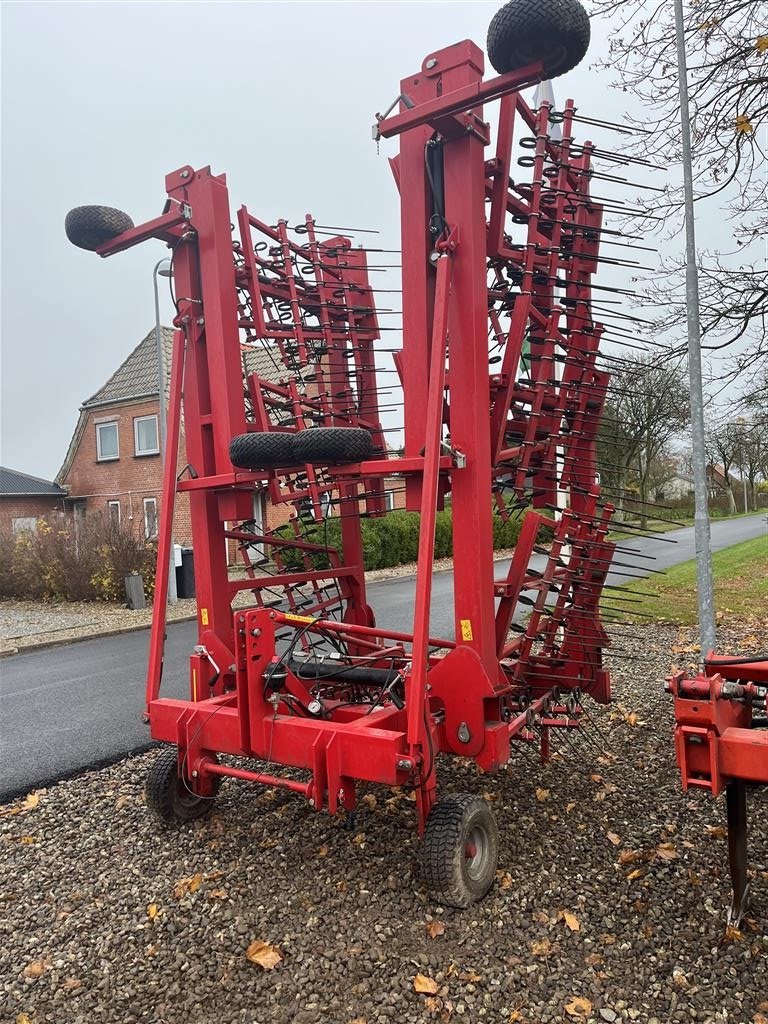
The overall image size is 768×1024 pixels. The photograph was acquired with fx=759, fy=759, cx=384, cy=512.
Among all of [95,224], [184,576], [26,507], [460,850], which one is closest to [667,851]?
[460,850]

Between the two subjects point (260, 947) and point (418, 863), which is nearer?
point (260, 947)

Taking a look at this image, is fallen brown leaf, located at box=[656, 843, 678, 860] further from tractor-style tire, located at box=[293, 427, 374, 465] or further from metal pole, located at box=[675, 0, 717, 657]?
metal pole, located at box=[675, 0, 717, 657]

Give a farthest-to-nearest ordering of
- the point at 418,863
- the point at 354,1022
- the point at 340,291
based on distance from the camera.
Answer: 1. the point at 340,291
2. the point at 418,863
3. the point at 354,1022

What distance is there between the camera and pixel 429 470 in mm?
3154

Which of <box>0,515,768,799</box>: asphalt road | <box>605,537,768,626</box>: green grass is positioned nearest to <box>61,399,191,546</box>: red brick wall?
<box>0,515,768,799</box>: asphalt road

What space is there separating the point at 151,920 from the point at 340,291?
4256 mm

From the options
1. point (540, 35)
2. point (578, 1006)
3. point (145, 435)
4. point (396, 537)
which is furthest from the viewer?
point (145, 435)

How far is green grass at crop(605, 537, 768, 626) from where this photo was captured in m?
9.91

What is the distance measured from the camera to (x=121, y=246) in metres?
4.37

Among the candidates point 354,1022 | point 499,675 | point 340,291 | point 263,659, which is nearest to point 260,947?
point 354,1022

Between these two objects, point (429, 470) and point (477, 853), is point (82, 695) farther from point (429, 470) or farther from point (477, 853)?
point (429, 470)

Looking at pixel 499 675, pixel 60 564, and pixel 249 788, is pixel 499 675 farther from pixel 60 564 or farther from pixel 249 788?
pixel 60 564

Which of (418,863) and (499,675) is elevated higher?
(499,675)

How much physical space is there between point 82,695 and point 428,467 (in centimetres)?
595
